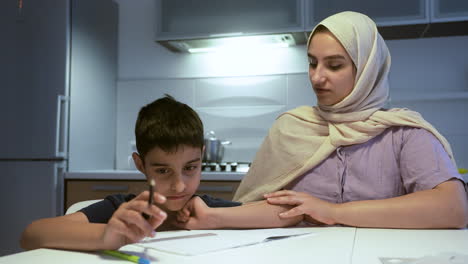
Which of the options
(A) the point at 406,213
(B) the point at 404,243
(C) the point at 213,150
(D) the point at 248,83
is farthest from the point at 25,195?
(B) the point at 404,243

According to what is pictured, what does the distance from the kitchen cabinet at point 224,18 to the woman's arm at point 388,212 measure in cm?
187

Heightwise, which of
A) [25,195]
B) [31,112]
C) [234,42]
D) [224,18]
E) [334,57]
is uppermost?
[224,18]

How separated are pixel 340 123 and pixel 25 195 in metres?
2.21

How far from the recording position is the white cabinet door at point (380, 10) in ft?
9.08

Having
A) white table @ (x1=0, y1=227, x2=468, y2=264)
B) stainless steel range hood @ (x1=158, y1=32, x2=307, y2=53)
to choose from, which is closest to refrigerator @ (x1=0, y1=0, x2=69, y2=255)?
stainless steel range hood @ (x1=158, y1=32, x2=307, y2=53)

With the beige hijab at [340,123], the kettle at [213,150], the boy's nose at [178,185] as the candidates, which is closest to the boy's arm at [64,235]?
the boy's nose at [178,185]

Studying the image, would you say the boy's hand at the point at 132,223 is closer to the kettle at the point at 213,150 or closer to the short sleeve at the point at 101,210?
the short sleeve at the point at 101,210

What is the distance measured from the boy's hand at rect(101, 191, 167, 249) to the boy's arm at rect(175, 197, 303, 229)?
0.34 meters

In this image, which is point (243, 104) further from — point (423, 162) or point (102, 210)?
point (102, 210)

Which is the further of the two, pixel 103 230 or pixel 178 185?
pixel 178 185

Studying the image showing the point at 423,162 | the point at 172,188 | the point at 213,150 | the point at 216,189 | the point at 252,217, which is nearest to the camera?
the point at 172,188

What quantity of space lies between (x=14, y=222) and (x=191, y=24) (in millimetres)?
1645

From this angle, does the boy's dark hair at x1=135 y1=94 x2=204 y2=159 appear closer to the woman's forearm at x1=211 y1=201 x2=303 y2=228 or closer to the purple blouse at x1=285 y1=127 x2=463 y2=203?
the woman's forearm at x1=211 y1=201 x2=303 y2=228

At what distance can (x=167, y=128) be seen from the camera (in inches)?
43.3
